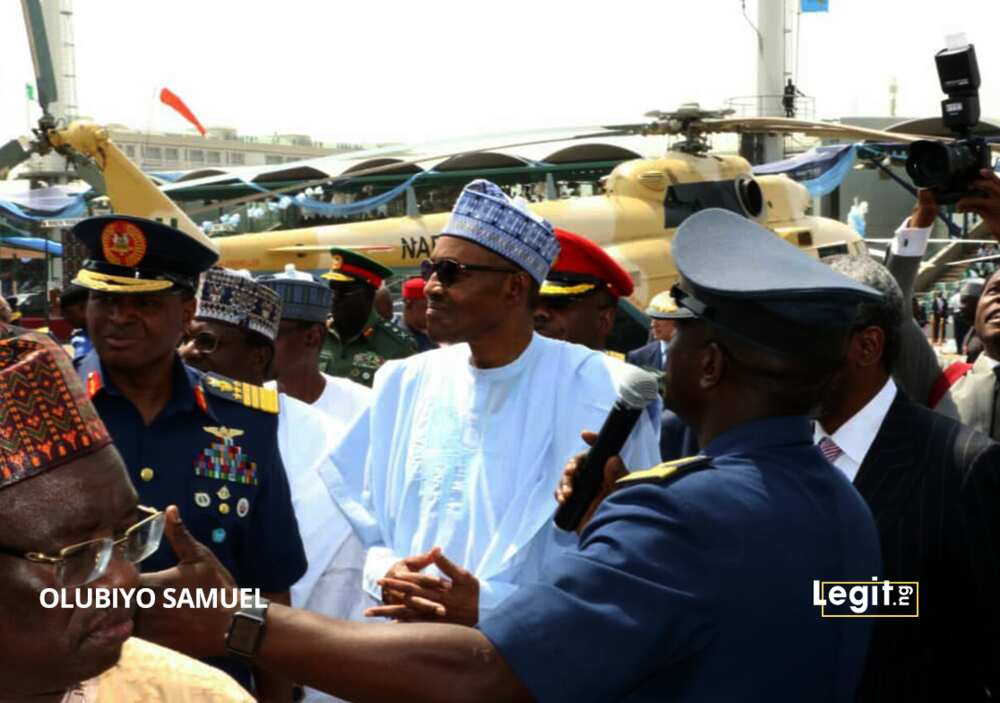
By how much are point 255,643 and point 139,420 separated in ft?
3.90

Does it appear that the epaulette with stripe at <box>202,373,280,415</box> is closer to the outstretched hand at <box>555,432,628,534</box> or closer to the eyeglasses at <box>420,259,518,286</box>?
the eyeglasses at <box>420,259,518,286</box>

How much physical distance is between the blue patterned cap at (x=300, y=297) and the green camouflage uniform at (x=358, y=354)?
1.86 m

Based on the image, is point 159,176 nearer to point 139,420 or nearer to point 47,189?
point 47,189

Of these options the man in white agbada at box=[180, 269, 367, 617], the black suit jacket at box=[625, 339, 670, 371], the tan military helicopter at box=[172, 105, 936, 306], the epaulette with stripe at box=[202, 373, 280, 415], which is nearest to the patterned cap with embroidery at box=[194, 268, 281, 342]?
the man in white agbada at box=[180, 269, 367, 617]

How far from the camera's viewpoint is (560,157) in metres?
23.8

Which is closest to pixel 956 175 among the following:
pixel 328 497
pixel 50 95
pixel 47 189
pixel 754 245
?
pixel 754 245

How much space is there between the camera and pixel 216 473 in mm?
2871

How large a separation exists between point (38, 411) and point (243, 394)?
153cm

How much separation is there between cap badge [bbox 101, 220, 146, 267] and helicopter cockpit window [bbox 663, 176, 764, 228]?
32.5ft

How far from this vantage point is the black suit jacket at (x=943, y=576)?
7.76 feet

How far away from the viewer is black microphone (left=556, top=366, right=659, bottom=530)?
97.0 inches

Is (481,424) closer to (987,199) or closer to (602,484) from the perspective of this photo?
(602,484)

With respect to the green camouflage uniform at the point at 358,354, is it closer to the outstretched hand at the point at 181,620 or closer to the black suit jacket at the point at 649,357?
the black suit jacket at the point at 649,357

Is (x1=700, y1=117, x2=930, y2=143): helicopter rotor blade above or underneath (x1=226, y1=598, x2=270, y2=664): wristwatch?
above
